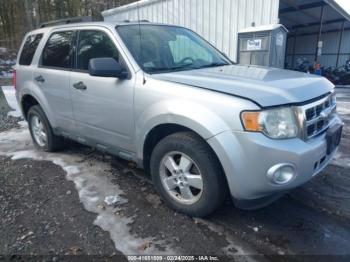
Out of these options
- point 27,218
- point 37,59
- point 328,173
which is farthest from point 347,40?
point 27,218

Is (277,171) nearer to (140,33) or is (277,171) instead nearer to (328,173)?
(328,173)

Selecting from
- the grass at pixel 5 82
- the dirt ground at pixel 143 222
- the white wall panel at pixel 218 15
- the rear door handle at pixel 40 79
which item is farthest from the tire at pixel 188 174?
the grass at pixel 5 82

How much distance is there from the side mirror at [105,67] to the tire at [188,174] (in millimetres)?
842

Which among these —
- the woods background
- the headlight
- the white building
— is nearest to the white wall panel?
the white building

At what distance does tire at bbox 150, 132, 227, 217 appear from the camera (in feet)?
9.12

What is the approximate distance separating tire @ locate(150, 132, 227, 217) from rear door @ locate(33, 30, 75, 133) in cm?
166

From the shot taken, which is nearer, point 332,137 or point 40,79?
point 332,137

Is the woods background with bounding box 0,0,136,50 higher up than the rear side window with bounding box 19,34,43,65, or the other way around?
the woods background with bounding box 0,0,136,50

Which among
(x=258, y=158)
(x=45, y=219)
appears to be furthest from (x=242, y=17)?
(x=45, y=219)

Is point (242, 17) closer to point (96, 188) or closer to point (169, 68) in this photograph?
point (169, 68)

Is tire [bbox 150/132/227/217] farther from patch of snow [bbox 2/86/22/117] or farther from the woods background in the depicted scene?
the woods background

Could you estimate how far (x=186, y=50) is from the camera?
13.3 feet

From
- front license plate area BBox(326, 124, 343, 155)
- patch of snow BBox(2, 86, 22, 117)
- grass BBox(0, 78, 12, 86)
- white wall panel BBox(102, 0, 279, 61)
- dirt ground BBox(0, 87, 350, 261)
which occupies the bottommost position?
dirt ground BBox(0, 87, 350, 261)

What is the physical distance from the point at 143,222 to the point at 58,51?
2.69m
